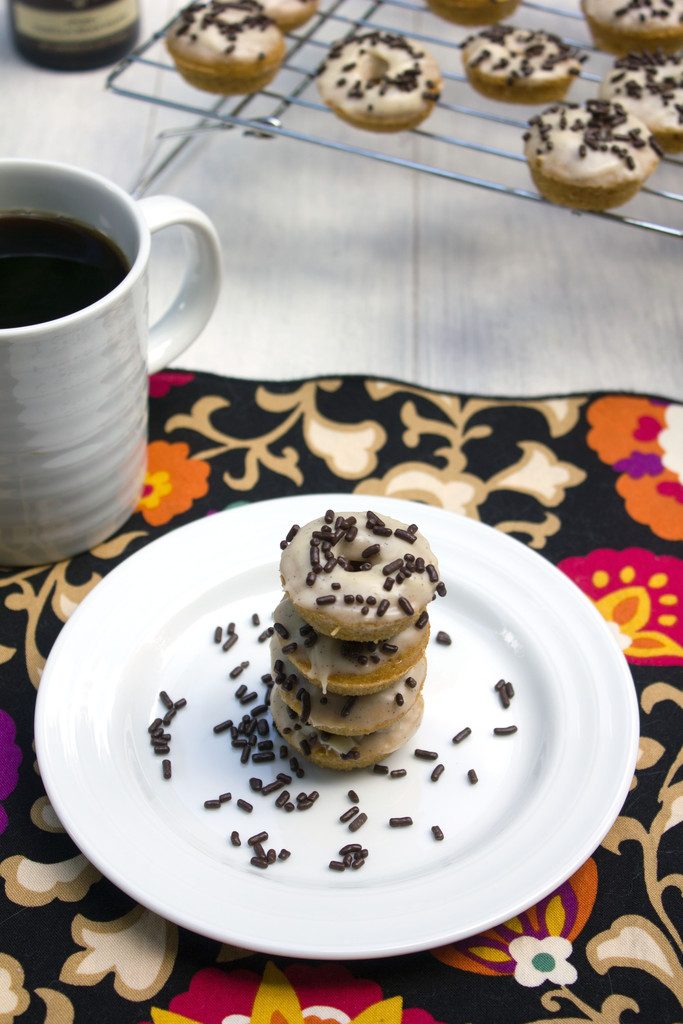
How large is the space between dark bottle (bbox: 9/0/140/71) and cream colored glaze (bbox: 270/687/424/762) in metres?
1.31

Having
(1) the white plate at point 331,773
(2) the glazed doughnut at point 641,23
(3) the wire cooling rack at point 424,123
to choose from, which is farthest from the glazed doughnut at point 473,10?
(1) the white plate at point 331,773

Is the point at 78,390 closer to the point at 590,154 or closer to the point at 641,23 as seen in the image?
the point at 590,154

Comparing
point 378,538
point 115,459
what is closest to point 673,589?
point 378,538

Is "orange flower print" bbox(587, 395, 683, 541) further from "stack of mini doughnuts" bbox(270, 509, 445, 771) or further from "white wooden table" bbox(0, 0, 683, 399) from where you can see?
"stack of mini doughnuts" bbox(270, 509, 445, 771)

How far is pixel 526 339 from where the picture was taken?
5.30 feet

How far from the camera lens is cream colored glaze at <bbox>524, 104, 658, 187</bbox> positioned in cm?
149

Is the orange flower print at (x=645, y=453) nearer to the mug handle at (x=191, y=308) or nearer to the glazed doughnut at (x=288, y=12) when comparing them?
the mug handle at (x=191, y=308)

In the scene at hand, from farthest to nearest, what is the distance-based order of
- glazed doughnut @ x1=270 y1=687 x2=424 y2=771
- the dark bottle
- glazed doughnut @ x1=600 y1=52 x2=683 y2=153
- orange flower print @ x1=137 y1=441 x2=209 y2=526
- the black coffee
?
1. the dark bottle
2. glazed doughnut @ x1=600 y1=52 x2=683 y2=153
3. orange flower print @ x1=137 y1=441 x2=209 y2=526
4. the black coffee
5. glazed doughnut @ x1=270 y1=687 x2=424 y2=771

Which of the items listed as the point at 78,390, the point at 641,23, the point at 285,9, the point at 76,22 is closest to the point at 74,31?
the point at 76,22

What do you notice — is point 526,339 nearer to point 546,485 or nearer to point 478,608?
point 546,485

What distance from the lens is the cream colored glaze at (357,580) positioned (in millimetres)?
929

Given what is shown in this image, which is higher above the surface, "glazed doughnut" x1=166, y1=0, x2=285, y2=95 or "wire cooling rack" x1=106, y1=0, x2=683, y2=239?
"glazed doughnut" x1=166, y1=0, x2=285, y2=95

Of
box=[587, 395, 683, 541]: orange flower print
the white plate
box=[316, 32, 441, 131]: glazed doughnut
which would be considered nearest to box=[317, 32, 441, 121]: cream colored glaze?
box=[316, 32, 441, 131]: glazed doughnut

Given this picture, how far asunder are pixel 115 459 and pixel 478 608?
1.36 feet
